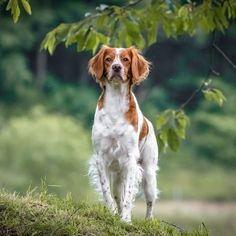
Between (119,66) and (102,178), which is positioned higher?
(119,66)

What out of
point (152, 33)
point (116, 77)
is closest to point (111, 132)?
point (116, 77)

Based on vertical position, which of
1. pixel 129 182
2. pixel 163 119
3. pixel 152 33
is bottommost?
pixel 129 182

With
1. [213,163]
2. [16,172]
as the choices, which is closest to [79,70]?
[213,163]

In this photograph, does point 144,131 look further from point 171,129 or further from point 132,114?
point 171,129

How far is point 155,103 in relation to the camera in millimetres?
52719

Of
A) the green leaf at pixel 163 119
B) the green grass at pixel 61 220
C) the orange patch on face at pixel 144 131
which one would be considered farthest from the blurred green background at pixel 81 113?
the green grass at pixel 61 220

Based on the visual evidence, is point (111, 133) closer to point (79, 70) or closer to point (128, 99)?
point (128, 99)

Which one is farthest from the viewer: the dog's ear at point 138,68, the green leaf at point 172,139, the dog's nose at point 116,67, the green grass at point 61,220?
the green leaf at point 172,139

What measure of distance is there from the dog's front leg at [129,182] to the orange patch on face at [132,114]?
29 cm

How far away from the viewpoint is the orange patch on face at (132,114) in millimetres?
8758

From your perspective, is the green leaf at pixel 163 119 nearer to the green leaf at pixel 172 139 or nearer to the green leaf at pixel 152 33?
the green leaf at pixel 172 139

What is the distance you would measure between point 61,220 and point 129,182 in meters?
1.02

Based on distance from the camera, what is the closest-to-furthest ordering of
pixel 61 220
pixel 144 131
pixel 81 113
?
pixel 61 220 < pixel 144 131 < pixel 81 113

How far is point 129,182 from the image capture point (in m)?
8.91
